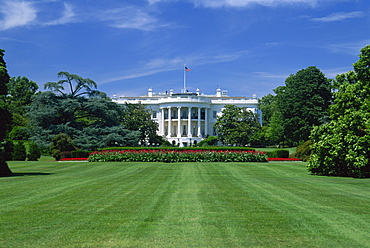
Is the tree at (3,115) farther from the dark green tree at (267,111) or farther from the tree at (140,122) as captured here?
the dark green tree at (267,111)

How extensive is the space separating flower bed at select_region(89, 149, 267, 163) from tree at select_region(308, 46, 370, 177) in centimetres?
1453

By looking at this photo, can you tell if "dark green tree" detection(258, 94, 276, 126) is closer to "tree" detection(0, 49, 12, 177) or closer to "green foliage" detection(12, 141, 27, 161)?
"green foliage" detection(12, 141, 27, 161)

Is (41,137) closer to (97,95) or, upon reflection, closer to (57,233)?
(97,95)

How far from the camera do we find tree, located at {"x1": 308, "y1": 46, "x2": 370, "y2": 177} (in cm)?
1889

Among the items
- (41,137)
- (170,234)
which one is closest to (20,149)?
(41,137)

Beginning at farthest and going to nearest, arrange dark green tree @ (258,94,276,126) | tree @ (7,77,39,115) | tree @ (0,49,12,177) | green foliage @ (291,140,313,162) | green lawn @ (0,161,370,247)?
dark green tree @ (258,94,276,126) < tree @ (7,77,39,115) < green foliage @ (291,140,313,162) < tree @ (0,49,12,177) < green lawn @ (0,161,370,247)

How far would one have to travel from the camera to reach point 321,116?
56938mm

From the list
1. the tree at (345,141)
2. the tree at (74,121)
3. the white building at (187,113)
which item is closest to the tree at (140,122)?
the tree at (74,121)

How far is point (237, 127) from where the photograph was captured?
71.0 m

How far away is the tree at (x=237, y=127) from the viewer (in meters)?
70.1

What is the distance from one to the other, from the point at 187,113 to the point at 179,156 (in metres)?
55.6

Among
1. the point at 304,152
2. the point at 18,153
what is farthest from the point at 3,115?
the point at 304,152

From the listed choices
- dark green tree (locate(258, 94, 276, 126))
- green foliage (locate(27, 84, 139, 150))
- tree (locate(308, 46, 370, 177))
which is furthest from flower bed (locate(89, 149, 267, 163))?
dark green tree (locate(258, 94, 276, 126))

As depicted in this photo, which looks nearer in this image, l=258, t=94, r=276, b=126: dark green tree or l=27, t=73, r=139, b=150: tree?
l=27, t=73, r=139, b=150: tree
